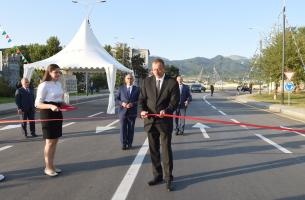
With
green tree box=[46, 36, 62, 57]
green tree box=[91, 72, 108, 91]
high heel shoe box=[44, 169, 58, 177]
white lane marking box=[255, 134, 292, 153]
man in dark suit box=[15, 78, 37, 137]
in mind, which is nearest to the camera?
high heel shoe box=[44, 169, 58, 177]

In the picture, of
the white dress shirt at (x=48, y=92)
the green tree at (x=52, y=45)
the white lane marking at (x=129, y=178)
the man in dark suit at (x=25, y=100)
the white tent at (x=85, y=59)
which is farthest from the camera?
the green tree at (x=52, y=45)

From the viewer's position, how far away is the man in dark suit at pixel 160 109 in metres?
6.40

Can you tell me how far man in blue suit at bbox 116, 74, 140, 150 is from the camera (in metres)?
9.94

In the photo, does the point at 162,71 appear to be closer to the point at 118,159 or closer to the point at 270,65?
the point at 118,159

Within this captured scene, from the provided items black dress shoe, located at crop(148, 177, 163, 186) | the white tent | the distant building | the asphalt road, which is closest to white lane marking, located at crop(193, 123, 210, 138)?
the asphalt road

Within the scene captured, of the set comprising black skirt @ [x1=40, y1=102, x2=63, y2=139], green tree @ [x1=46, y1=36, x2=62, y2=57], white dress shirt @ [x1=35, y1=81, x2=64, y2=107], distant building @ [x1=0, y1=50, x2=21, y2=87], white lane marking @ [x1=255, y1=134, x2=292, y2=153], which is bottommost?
white lane marking @ [x1=255, y1=134, x2=292, y2=153]

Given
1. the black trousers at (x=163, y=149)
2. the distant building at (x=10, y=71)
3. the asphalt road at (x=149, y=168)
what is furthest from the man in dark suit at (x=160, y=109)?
the distant building at (x=10, y=71)

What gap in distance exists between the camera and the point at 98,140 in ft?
38.3

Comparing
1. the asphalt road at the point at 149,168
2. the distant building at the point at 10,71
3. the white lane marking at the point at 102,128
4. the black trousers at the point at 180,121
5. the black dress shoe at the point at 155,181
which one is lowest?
the white lane marking at the point at 102,128

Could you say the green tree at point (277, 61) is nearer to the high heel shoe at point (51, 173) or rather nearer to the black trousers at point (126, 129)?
the black trousers at point (126, 129)

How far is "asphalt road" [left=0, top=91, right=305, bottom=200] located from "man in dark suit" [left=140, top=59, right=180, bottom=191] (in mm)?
387

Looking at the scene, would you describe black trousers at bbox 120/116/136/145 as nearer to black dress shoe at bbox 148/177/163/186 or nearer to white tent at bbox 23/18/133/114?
black dress shoe at bbox 148/177/163/186

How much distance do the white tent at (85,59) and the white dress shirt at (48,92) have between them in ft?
52.9

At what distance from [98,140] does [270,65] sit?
119ft
